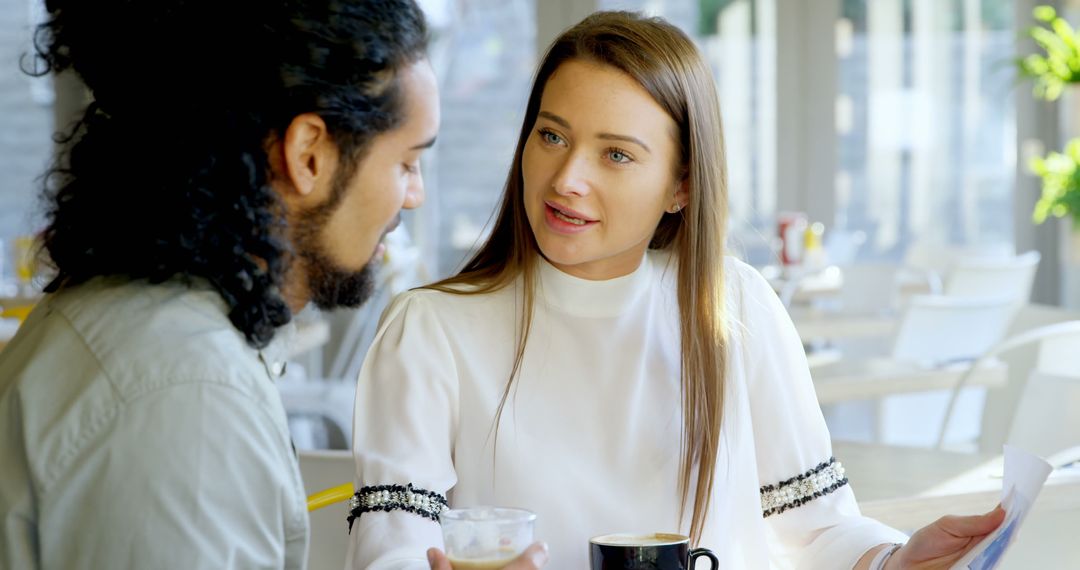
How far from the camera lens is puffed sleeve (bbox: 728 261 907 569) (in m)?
1.56

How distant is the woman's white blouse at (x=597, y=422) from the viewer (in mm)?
1508

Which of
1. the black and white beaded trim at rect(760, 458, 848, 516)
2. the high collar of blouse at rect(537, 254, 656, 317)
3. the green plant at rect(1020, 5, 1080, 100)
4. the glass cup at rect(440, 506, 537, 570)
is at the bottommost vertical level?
the black and white beaded trim at rect(760, 458, 848, 516)

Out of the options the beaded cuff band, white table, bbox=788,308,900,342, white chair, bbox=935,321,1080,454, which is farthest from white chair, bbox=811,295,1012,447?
the beaded cuff band

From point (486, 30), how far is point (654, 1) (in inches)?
40.9

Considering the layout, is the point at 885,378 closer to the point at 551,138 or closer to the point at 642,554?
the point at 551,138

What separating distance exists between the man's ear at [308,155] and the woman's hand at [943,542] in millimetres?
741

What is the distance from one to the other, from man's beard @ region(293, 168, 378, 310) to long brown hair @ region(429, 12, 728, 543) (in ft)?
1.39

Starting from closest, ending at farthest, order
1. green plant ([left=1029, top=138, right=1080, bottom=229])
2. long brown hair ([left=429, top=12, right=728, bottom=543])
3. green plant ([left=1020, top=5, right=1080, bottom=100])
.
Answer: long brown hair ([left=429, top=12, right=728, bottom=543])
green plant ([left=1029, top=138, right=1080, bottom=229])
green plant ([left=1020, top=5, right=1080, bottom=100])

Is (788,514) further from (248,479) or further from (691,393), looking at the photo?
(248,479)

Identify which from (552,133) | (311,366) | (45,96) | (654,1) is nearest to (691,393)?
(552,133)

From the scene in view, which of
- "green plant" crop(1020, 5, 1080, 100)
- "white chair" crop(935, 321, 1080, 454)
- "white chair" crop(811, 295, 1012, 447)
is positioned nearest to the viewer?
"white chair" crop(935, 321, 1080, 454)

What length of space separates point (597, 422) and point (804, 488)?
0.27 m

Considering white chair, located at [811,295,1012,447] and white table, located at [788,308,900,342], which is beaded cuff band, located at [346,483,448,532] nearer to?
white chair, located at [811,295,1012,447]

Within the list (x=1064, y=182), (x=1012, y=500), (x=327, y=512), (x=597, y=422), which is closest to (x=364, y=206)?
(x=597, y=422)
